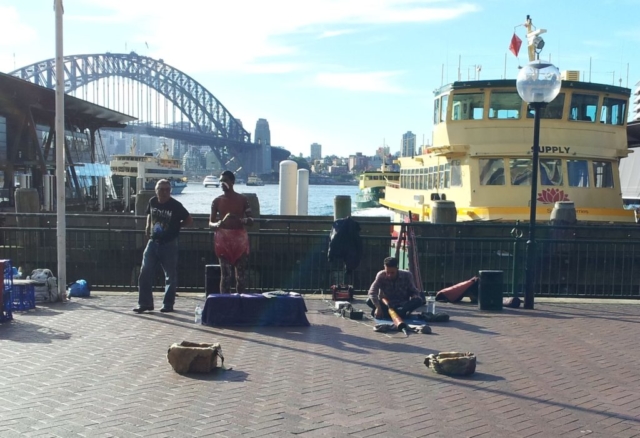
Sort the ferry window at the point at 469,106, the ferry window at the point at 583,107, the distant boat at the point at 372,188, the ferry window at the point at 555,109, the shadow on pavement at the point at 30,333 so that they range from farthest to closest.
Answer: the distant boat at the point at 372,188 → the ferry window at the point at 469,106 → the ferry window at the point at 583,107 → the ferry window at the point at 555,109 → the shadow on pavement at the point at 30,333

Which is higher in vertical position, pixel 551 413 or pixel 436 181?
pixel 436 181

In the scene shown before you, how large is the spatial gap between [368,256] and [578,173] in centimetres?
767

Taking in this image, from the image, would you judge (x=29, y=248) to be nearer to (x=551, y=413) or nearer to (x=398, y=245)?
(x=398, y=245)

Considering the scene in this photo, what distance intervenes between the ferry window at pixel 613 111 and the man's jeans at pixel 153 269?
14118mm

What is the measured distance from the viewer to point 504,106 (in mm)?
18609

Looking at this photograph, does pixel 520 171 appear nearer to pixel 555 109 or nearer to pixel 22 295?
pixel 555 109

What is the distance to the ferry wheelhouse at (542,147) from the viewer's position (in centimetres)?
1819

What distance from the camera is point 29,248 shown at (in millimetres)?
13953

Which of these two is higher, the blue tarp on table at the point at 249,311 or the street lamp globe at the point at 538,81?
the street lamp globe at the point at 538,81

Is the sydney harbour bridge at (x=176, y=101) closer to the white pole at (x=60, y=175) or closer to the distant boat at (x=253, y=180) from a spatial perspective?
the distant boat at (x=253, y=180)

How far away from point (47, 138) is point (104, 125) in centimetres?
908

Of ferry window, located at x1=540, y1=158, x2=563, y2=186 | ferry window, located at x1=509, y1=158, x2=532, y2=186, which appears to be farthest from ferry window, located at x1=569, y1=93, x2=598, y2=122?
ferry window, located at x1=509, y1=158, x2=532, y2=186

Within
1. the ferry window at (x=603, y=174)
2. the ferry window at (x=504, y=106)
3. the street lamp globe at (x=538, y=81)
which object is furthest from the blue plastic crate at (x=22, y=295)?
the ferry window at (x=603, y=174)

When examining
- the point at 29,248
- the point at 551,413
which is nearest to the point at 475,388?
the point at 551,413
